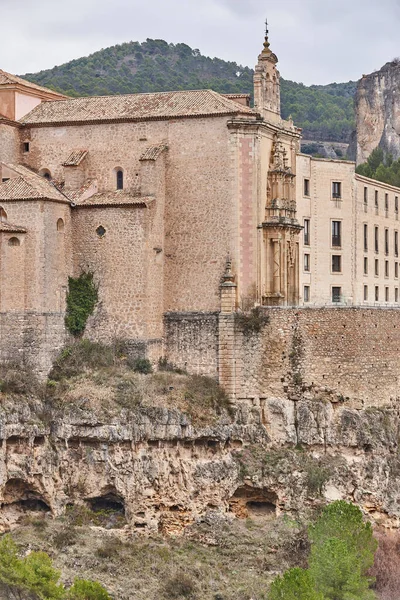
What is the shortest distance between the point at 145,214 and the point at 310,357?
7.90 meters

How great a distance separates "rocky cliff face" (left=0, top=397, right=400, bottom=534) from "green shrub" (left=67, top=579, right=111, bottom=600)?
6.78 meters

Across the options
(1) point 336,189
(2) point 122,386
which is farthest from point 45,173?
(1) point 336,189

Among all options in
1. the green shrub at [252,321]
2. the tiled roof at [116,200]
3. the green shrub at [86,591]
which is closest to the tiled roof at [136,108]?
the tiled roof at [116,200]

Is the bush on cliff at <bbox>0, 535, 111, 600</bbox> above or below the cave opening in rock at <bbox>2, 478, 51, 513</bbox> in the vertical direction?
below

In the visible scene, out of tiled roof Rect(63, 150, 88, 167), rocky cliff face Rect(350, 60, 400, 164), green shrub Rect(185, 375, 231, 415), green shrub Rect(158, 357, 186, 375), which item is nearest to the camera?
green shrub Rect(185, 375, 231, 415)

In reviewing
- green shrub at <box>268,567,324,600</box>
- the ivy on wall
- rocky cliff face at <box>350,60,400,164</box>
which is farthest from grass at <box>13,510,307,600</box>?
rocky cliff face at <box>350,60,400,164</box>

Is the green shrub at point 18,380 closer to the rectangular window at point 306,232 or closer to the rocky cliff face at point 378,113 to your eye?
the rectangular window at point 306,232

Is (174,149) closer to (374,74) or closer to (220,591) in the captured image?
(220,591)

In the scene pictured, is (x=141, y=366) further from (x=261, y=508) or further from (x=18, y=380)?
(x=261, y=508)

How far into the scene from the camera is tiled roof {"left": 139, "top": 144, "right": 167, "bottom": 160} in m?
53.7

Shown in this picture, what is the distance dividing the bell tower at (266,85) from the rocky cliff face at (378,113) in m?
55.2

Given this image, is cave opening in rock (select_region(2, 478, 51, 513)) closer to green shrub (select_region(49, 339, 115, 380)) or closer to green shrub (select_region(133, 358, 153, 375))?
green shrub (select_region(49, 339, 115, 380))

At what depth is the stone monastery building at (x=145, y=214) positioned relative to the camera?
52.4m

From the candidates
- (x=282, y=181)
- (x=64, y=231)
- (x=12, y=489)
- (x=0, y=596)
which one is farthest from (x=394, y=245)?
(x=0, y=596)
